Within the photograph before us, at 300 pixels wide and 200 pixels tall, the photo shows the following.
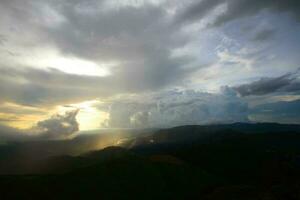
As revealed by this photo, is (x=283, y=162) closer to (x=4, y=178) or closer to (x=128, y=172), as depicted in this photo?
(x=128, y=172)

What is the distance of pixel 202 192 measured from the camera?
429 ft

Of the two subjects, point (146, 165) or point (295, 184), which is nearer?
point (295, 184)

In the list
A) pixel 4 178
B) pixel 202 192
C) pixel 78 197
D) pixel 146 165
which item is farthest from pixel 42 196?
pixel 202 192

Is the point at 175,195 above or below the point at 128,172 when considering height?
below

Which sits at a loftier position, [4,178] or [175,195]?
[4,178]

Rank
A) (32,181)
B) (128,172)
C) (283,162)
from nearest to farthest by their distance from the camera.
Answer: (32,181)
(128,172)
(283,162)

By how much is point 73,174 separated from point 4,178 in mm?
34857

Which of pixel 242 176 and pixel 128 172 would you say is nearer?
pixel 128 172

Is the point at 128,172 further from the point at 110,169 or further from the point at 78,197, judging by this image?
the point at 78,197

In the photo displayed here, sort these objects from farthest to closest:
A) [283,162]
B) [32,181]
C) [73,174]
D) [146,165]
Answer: [283,162], [146,165], [73,174], [32,181]

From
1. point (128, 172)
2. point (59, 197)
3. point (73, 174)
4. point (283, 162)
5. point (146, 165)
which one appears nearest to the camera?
point (59, 197)

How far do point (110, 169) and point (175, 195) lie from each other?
4051 centimetres

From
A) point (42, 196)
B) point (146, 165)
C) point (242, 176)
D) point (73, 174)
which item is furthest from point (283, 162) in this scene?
point (42, 196)

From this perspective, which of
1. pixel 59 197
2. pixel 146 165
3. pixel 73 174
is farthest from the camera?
pixel 146 165
